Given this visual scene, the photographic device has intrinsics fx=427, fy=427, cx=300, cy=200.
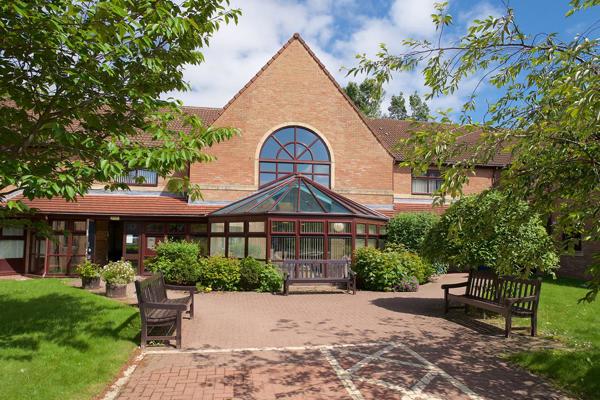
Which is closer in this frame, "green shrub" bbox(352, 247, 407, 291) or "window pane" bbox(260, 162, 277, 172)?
"green shrub" bbox(352, 247, 407, 291)

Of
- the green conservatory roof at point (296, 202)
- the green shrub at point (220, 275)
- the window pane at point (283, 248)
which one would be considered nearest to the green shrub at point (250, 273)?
the green shrub at point (220, 275)

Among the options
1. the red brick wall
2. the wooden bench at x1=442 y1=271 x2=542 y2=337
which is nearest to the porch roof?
the red brick wall

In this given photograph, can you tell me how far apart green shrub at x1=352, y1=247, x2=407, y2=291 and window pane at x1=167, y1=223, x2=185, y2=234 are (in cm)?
803

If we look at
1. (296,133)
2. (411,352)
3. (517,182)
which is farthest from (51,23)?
(296,133)

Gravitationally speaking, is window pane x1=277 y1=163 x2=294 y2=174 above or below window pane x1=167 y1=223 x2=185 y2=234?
above

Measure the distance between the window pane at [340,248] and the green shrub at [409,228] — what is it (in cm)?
313

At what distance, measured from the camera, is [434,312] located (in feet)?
34.2

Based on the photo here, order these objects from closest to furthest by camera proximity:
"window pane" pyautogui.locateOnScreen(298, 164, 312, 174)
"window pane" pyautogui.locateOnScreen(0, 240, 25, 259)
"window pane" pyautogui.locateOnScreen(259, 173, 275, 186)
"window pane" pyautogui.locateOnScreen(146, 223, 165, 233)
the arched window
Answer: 1. "window pane" pyautogui.locateOnScreen(0, 240, 25, 259)
2. "window pane" pyautogui.locateOnScreen(146, 223, 165, 233)
3. "window pane" pyautogui.locateOnScreen(259, 173, 275, 186)
4. the arched window
5. "window pane" pyautogui.locateOnScreen(298, 164, 312, 174)

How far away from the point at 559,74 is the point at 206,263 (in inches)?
444

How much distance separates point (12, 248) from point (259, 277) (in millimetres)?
10672

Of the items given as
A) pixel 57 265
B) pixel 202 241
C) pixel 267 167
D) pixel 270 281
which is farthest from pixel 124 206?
pixel 270 281

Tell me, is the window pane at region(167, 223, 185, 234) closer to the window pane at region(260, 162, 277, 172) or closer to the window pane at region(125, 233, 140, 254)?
the window pane at region(125, 233, 140, 254)

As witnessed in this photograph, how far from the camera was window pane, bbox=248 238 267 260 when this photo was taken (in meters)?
14.7

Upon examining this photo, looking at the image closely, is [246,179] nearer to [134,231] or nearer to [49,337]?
[134,231]
